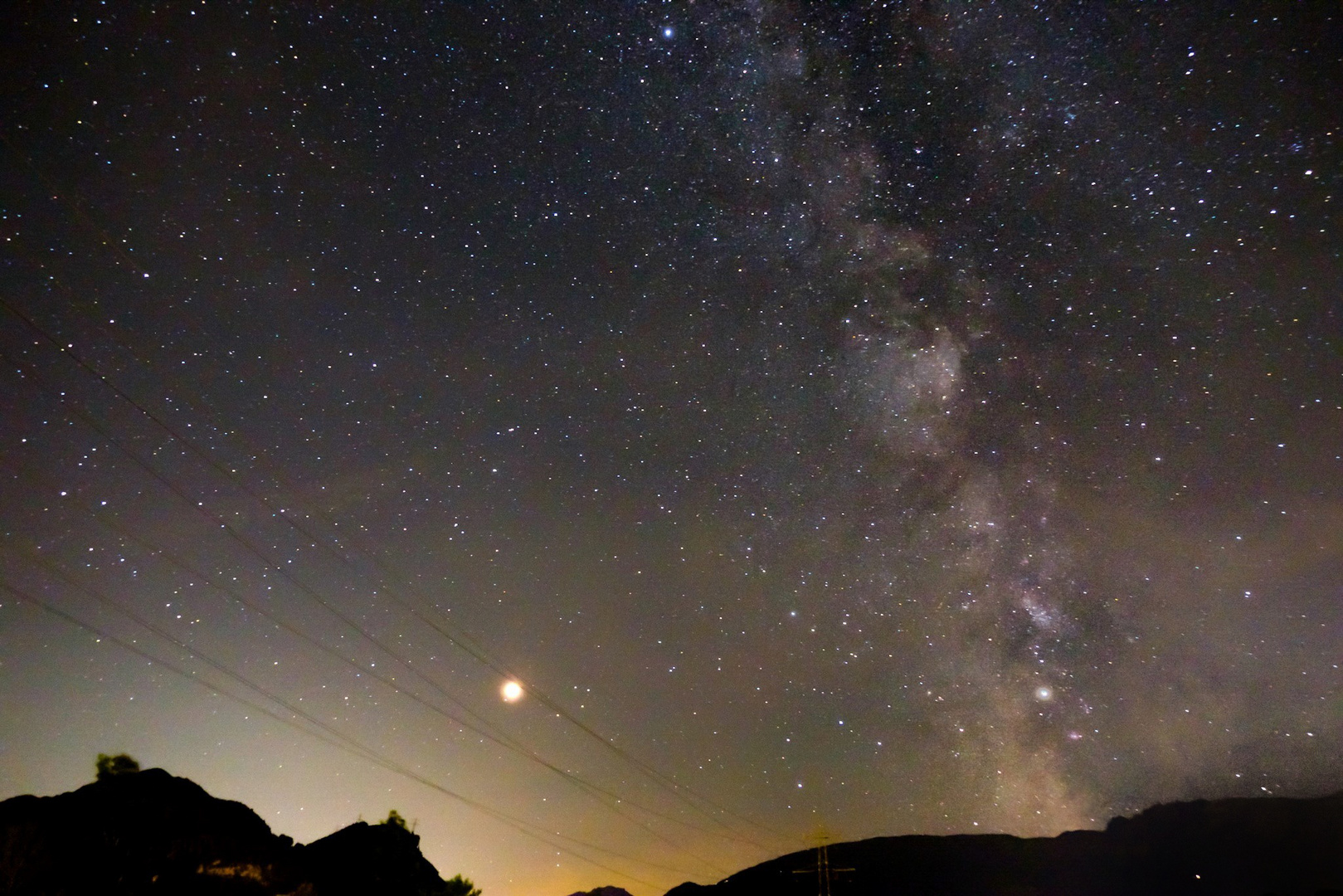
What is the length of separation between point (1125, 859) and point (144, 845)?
19490 centimetres

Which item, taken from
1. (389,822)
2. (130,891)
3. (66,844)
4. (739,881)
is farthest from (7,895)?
(739,881)

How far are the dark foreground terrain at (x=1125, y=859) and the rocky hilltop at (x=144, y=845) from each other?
12242 centimetres

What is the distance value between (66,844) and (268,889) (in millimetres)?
5536

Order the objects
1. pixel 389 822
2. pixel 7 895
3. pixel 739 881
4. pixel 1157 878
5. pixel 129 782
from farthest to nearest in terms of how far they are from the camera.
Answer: pixel 1157 878 → pixel 739 881 → pixel 389 822 → pixel 129 782 → pixel 7 895

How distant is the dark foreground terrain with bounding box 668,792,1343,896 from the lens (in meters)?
141

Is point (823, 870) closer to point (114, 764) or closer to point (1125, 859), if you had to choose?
point (114, 764)

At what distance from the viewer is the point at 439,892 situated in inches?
1206

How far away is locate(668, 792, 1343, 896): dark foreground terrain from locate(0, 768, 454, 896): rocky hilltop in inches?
4820

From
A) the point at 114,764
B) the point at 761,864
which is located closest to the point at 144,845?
the point at 114,764

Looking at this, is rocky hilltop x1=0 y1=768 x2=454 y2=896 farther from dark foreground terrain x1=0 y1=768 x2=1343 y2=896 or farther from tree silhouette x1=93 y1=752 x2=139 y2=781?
tree silhouette x1=93 y1=752 x2=139 y2=781

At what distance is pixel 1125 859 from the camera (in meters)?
→ 157

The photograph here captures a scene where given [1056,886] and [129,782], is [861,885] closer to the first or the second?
[1056,886]

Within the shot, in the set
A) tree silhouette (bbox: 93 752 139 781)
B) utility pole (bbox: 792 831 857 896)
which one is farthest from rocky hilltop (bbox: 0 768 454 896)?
utility pole (bbox: 792 831 857 896)

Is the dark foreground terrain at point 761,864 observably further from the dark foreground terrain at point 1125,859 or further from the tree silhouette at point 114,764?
the tree silhouette at point 114,764
